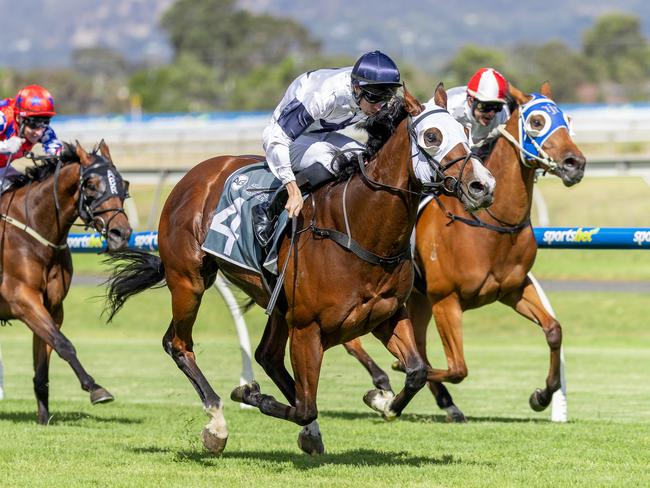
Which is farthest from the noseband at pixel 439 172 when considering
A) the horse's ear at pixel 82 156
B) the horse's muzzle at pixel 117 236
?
the horse's ear at pixel 82 156

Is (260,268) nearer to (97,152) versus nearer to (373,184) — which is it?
(373,184)

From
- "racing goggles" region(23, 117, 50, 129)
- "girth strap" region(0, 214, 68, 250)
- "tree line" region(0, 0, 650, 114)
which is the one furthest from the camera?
"tree line" region(0, 0, 650, 114)

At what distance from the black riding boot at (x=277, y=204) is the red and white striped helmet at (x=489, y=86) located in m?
1.70

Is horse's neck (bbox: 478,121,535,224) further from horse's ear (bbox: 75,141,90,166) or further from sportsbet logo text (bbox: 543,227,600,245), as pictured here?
horse's ear (bbox: 75,141,90,166)

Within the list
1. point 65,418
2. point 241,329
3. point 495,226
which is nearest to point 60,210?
point 65,418

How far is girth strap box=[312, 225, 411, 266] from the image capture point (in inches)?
224

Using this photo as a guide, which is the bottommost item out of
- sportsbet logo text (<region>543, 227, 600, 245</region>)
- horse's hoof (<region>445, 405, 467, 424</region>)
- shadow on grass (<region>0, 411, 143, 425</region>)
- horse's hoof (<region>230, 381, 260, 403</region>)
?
shadow on grass (<region>0, 411, 143, 425</region>)

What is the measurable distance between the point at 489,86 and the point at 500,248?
3.22 feet

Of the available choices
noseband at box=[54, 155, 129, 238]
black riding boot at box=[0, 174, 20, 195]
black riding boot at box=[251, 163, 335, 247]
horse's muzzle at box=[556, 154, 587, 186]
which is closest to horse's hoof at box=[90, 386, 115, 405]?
noseband at box=[54, 155, 129, 238]

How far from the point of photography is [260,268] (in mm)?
6328

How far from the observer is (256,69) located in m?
97.9

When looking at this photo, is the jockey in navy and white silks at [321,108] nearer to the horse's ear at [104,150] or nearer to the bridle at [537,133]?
the bridle at [537,133]

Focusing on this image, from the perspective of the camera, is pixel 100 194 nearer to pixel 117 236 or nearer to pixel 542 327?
pixel 117 236

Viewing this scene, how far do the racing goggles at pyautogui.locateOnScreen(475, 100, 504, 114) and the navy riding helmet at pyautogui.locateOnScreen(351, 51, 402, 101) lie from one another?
1882mm
